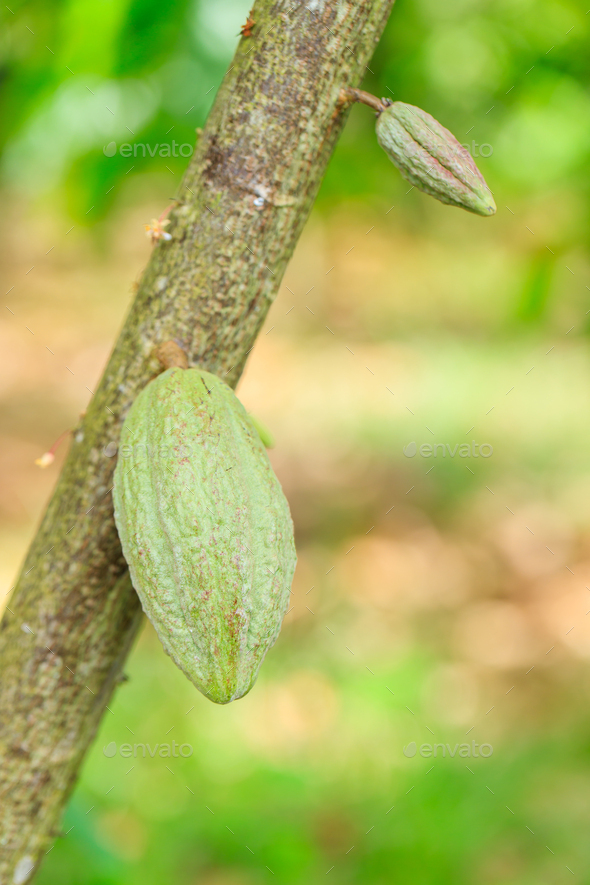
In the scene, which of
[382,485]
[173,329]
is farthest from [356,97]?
[382,485]

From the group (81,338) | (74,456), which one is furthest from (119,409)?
(81,338)

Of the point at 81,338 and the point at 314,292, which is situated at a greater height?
the point at 314,292

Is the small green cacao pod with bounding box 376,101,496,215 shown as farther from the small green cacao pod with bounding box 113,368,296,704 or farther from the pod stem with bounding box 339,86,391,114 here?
the small green cacao pod with bounding box 113,368,296,704

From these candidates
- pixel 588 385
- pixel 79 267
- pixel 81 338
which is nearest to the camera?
pixel 588 385

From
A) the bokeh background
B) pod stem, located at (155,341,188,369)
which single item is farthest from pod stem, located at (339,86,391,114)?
the bokeh background

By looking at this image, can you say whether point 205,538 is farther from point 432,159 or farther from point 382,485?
point 382,485

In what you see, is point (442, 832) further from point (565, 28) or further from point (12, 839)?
point (565, 28)
